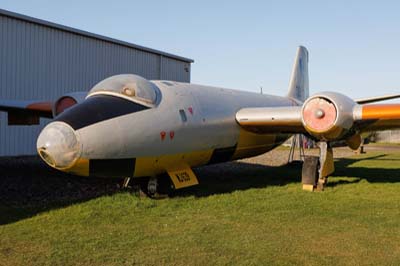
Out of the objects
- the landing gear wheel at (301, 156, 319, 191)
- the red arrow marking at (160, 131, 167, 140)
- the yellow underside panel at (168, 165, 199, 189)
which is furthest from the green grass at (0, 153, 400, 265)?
the red arrow marking at (160, 131, 167, 140)

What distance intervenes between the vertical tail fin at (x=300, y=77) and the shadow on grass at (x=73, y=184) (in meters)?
3.98

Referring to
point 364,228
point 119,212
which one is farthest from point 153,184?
point 364,228

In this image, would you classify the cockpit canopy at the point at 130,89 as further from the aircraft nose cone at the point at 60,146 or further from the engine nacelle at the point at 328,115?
the engine nacelle at the point at 328,115

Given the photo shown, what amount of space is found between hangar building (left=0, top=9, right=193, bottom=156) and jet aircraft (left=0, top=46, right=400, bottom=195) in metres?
6.52

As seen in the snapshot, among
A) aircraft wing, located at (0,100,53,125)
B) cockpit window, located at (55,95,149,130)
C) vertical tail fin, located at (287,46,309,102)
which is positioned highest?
vertical tail fin, located at (287,46,309,102)

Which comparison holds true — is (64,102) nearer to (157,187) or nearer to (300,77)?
(157,187)

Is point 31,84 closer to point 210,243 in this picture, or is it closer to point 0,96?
point 0,96

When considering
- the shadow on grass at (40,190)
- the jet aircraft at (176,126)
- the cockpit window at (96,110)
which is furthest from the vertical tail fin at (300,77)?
the cockpit window at (96,110)

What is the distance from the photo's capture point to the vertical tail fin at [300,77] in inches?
747

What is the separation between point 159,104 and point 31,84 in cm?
1324

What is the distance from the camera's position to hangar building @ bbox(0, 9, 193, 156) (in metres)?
19.2

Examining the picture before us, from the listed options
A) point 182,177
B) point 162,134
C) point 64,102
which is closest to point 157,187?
point 182,177

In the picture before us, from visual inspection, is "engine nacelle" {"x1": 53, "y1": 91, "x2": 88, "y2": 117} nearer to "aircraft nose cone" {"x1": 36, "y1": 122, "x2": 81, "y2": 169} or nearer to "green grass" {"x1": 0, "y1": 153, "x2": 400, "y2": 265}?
"green grass" {"x1": 0, "y1": 153, "x2": 400, "y2": 265}

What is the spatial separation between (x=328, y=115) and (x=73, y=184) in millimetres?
6326
